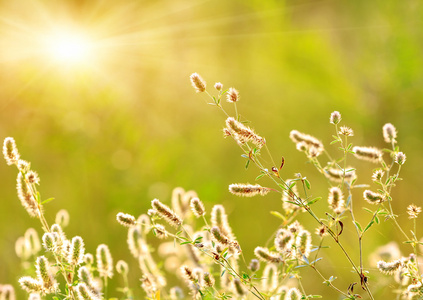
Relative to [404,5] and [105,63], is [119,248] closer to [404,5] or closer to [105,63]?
[105,63]

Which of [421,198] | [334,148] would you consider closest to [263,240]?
[334,148]

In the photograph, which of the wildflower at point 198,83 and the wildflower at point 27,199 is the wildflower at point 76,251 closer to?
the wildflower at point 27,199

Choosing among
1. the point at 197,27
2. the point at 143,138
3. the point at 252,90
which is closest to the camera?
the point at 143,138

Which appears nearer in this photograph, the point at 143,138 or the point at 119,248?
the point at 119,248

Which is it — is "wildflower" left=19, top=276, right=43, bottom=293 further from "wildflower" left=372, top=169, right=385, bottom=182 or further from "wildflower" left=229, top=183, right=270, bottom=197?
"wildflower" left=372, top=169, right=385, bottom=182

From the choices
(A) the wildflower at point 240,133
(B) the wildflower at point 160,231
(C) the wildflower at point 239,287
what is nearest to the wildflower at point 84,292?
(B) the wildflower at point 160,231

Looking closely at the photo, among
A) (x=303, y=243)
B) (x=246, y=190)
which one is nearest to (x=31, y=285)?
(x=246, y=190)
